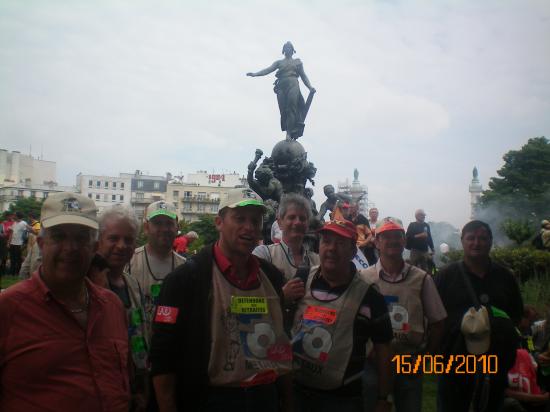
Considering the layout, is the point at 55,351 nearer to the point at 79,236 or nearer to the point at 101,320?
the point at 101,320

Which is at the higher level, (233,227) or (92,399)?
(233,227)

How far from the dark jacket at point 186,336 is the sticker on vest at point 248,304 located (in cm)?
13

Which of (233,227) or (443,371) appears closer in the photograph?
(233,227)

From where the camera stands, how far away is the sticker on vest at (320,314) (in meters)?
2.95

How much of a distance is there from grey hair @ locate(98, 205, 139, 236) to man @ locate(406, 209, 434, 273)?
7.44 m

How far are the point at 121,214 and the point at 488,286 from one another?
2.81 meters

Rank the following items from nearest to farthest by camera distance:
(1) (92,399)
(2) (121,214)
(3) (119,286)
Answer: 1. (1) (92,399)
2. (3) (119,286)
3. (2) (121,214)

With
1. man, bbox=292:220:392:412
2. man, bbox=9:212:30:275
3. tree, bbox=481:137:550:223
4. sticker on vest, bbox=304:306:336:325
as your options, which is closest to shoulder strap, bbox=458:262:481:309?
man, bbox=292:220:392:412

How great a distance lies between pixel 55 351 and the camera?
1966 mm

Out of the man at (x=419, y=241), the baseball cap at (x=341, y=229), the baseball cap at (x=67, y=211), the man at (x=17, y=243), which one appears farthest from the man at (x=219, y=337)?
the man at (x=17, y=243)

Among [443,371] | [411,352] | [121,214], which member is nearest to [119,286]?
[121,214]

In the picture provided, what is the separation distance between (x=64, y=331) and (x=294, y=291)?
1415mm

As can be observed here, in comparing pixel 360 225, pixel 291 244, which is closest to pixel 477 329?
pixel 291 244
